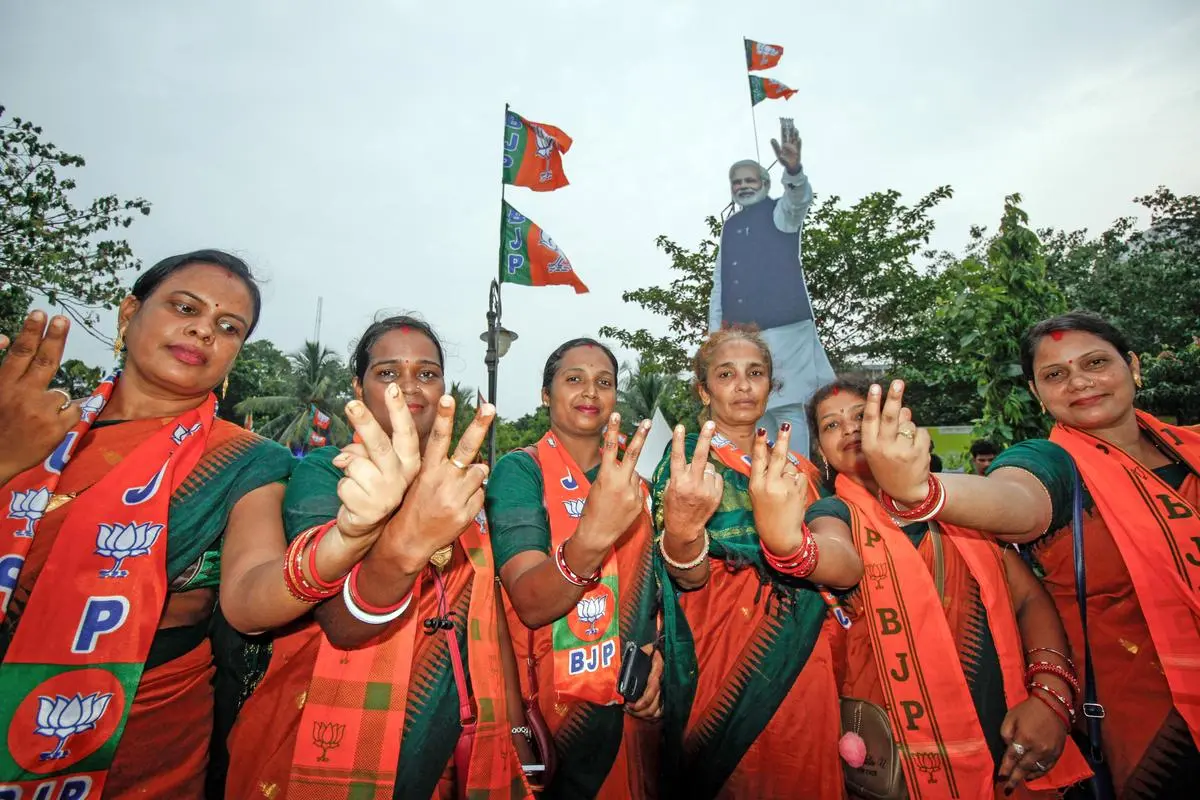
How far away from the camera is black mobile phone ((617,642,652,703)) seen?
86.0 inches

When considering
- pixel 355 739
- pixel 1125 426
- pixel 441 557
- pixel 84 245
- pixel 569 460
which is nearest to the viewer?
pixel 355 739

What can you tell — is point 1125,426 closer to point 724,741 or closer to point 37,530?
point 724,741

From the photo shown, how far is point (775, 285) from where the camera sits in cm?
688

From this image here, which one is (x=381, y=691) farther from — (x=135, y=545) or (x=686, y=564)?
(x=686, y=564)

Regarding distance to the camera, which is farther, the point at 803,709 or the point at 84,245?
the point at 84,245

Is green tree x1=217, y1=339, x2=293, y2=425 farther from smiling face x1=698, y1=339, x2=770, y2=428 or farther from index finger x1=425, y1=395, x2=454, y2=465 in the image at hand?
index finger x1=425, y1=395, x2=454, y2=465

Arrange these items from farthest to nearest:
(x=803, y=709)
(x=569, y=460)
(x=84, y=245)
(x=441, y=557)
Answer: (x=84, y=245) < (x=569, y=460) < (x=803, y=709) < (x=441, y=557)

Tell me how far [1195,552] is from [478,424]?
2494 millimetres

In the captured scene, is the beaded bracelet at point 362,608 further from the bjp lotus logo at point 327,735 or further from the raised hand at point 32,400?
the raised hand at point 32,400

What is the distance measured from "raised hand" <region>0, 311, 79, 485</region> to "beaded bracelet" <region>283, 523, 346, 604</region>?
0.85m

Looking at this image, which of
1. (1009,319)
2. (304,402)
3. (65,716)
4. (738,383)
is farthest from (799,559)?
(304,402)

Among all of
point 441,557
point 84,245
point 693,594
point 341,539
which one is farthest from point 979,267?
point 84,245

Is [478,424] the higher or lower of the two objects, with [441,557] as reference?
higher

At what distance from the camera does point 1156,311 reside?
18.8m
